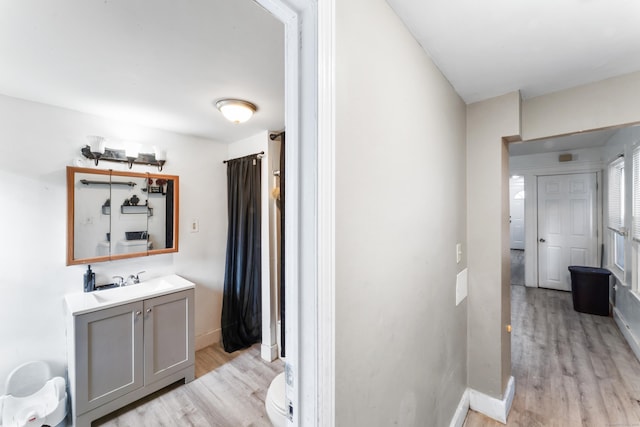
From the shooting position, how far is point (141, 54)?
52.4 inches

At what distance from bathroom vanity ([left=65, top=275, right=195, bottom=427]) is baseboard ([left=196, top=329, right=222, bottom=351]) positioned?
55 centimetres

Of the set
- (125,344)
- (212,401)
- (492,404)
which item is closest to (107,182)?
(125,344)

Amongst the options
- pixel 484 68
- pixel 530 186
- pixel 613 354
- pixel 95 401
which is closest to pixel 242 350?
pixel 95 401

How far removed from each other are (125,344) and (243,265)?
1.14m

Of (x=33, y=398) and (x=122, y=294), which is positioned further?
(x=122, y=294)

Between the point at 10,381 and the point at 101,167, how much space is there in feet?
5.19

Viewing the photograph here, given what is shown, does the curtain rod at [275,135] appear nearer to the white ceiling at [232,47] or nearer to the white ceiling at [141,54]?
the white ceiling at [141,54]

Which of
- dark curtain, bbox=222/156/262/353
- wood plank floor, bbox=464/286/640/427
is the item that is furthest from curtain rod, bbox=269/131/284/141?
wood plank floor, bbox=464/286/640/427

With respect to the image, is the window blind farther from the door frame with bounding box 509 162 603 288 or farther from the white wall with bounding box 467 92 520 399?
the white wall with bounding box 467 92 520 399

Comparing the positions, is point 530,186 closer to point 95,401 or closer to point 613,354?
point 613,354

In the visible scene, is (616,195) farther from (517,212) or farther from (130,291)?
(130,291)

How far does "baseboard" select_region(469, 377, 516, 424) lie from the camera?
1.83 metres

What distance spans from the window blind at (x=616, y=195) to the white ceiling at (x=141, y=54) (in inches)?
164

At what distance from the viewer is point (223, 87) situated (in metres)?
1.69
